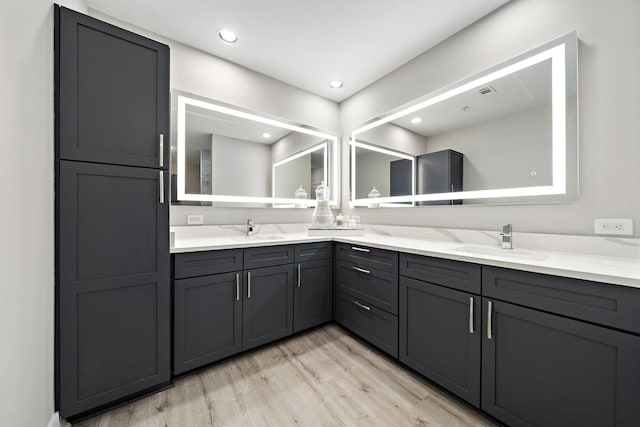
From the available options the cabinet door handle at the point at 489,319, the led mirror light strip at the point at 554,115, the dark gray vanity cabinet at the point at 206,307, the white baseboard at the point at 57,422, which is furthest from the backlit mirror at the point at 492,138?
the white baseboard at the point at 57,422

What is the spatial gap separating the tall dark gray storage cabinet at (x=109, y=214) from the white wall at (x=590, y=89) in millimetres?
2310

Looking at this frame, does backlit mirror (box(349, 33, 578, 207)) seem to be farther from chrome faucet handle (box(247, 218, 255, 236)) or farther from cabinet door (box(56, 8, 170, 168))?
cabinet door (box(56, 8, 170, 168))

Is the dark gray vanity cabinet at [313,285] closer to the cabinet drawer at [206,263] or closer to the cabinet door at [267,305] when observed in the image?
the cabinet door at [267,305]

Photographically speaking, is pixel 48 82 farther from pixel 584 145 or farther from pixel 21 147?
pixel 584 145

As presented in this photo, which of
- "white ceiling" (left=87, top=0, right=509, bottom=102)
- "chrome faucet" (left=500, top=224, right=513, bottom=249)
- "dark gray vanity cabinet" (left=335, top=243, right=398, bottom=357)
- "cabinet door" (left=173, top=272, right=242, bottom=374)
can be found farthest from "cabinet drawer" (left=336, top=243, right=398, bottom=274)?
"white ceiling" (left=87, top=0, right=509, bottom=102)

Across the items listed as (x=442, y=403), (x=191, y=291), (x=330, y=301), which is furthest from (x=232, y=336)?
(x=442, y=403)

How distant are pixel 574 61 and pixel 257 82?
2.55 metres

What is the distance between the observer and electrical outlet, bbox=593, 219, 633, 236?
1.36 meters

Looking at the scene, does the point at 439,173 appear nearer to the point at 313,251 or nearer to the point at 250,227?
the point at 313,251

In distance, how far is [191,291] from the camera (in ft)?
5.60

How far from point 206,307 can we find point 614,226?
8.28 ft

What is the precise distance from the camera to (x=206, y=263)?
1765 millimetres

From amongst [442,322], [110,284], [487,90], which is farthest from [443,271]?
[110,284]

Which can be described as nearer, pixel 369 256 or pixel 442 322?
pixel 442 322
